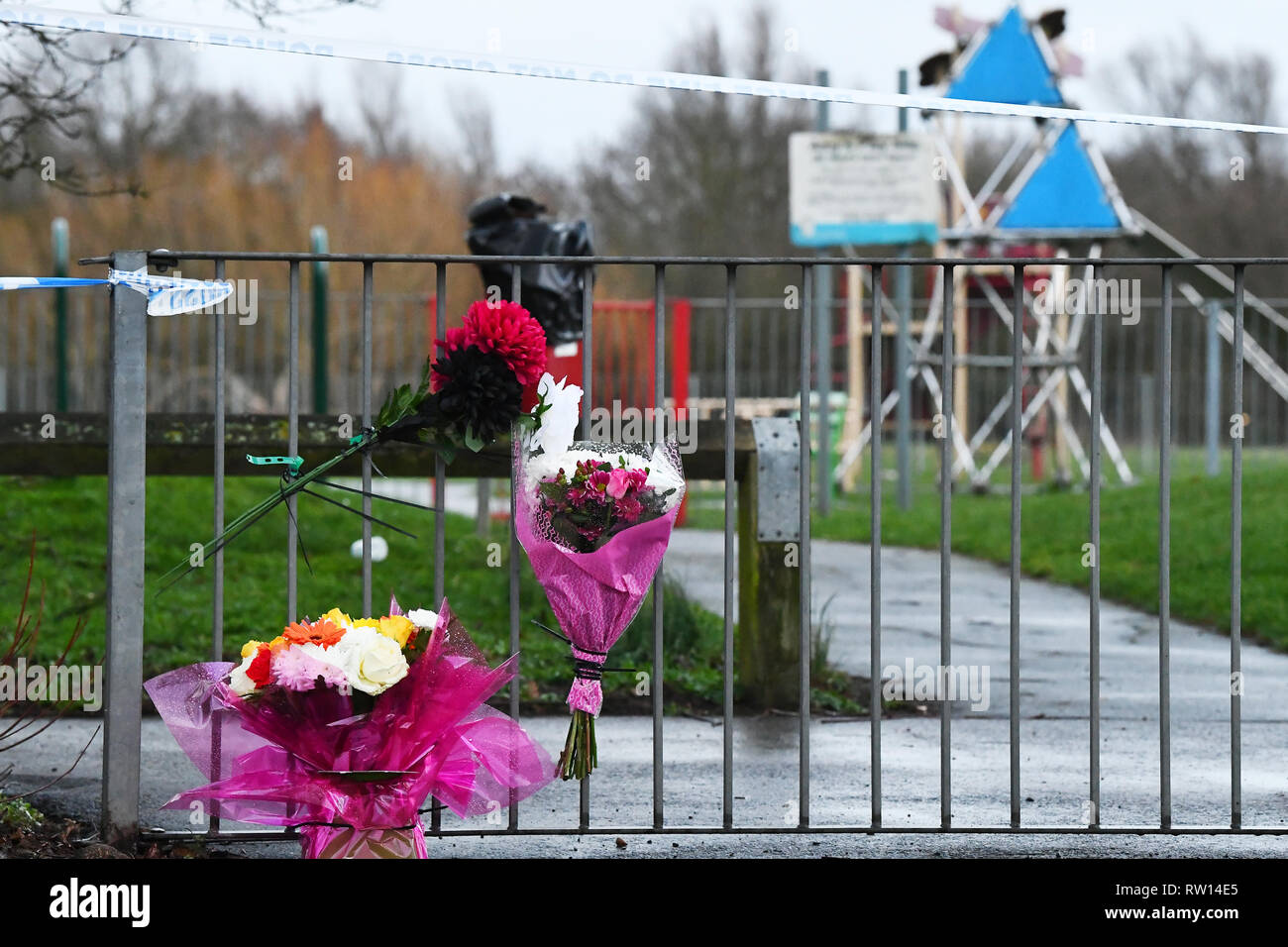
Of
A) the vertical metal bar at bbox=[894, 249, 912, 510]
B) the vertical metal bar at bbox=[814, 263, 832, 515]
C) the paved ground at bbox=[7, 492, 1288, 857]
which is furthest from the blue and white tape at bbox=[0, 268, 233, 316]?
the vertical metal bar at bbox=[894, 249, 912, 510]

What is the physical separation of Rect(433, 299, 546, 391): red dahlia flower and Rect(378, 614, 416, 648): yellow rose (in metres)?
0.61

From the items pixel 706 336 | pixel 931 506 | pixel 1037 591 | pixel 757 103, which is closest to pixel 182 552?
pixel 1037 591

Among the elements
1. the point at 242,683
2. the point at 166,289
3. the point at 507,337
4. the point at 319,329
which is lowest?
the point at 242,683

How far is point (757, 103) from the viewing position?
1188 inches

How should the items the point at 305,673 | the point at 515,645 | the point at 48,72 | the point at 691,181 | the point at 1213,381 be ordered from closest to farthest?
the point at 305,673 < the point at 515,645 < the point at 48,72 < the point at 1213,381 < the point at 691,181

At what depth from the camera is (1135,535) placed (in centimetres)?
1187

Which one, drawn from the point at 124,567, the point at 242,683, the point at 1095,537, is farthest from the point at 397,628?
the point at 1095,537

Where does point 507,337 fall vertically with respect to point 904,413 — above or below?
below

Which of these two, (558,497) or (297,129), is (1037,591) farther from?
(297,129)

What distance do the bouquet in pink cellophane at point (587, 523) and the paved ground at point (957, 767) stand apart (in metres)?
0.68

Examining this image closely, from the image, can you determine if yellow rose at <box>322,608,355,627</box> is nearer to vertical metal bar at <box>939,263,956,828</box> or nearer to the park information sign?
vertical metal bar at <box>939,263,956,828</box>

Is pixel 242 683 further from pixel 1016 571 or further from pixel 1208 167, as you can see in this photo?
pixel 1208 167

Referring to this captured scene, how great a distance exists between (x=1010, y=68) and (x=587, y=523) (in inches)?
512
